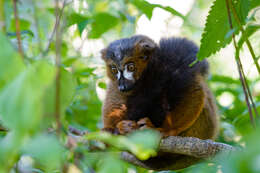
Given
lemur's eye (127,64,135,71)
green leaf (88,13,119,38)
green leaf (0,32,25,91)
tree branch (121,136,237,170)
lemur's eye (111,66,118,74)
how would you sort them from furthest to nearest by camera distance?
green leaf (88,13,119,38) → lemur's eye (111,66,118,74) → lemur's eye (127,64,135,71) → tree branch (121,136,237,170) → green leaf (0,32,25,91)

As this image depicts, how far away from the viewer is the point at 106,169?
110 cm

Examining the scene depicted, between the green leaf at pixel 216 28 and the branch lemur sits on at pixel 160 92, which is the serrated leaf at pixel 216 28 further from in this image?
the branch lemur sits on at pixel 160 92

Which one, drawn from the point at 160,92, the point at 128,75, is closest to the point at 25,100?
the point at 160,92

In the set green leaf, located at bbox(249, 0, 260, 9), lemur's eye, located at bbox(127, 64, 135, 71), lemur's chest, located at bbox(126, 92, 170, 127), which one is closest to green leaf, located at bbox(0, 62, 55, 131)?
green leaf, located at bbox(249, 0, 260, 9)

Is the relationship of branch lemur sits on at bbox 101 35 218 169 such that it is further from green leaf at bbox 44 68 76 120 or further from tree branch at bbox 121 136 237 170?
green leaf at bbox 44 68 76 120

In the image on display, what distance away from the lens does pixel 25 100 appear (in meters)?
1.08

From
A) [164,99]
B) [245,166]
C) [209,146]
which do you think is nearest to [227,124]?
[164,99]

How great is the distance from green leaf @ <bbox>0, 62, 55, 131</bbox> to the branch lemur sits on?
253cm

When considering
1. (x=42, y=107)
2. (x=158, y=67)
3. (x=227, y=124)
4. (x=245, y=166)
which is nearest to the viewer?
(x=245, y=166)

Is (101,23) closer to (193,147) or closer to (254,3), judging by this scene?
(193,147)

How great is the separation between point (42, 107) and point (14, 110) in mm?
120

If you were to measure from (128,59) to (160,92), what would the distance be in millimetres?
660

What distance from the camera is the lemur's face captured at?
4094 mm

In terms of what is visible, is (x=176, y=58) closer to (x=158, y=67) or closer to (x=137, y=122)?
(x=158, y=67)
